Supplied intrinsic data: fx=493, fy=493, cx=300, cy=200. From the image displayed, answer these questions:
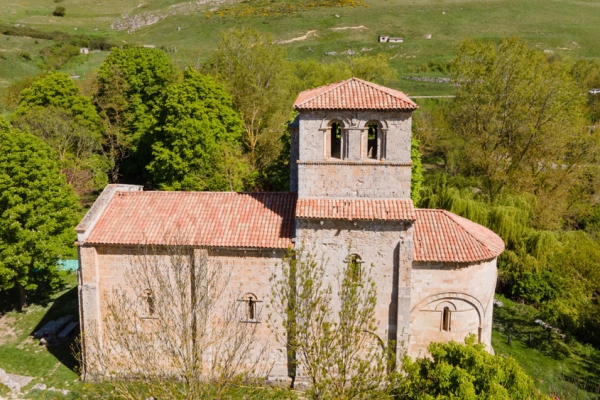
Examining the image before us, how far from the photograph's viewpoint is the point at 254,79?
42875 millimetres

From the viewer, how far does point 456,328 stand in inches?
749

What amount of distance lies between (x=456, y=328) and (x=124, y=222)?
13.6 m

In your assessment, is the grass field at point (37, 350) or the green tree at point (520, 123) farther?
the green tree at point (520, 123)

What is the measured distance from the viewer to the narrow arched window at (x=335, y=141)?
19.0 meters

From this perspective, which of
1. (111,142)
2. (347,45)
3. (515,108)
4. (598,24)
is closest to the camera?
(515,108)

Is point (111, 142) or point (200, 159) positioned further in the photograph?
point (111, 142)

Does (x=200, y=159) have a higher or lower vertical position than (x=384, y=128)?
lower

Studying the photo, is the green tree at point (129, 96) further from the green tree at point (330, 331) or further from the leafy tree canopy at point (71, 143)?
the green tree at point (330, 331)

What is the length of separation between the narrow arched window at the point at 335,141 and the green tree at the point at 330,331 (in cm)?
396

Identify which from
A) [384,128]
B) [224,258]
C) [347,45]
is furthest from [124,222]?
[347,45]

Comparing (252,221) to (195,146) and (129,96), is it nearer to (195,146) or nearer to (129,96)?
(195,146)

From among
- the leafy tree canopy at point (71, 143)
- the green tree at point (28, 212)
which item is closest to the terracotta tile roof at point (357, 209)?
the green tree at point (28, 212)

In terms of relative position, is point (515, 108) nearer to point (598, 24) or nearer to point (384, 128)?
point (384, 128)

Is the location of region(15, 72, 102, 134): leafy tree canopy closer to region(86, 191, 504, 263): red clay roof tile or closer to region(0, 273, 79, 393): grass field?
region(0, 273, 79, 393): grass field
